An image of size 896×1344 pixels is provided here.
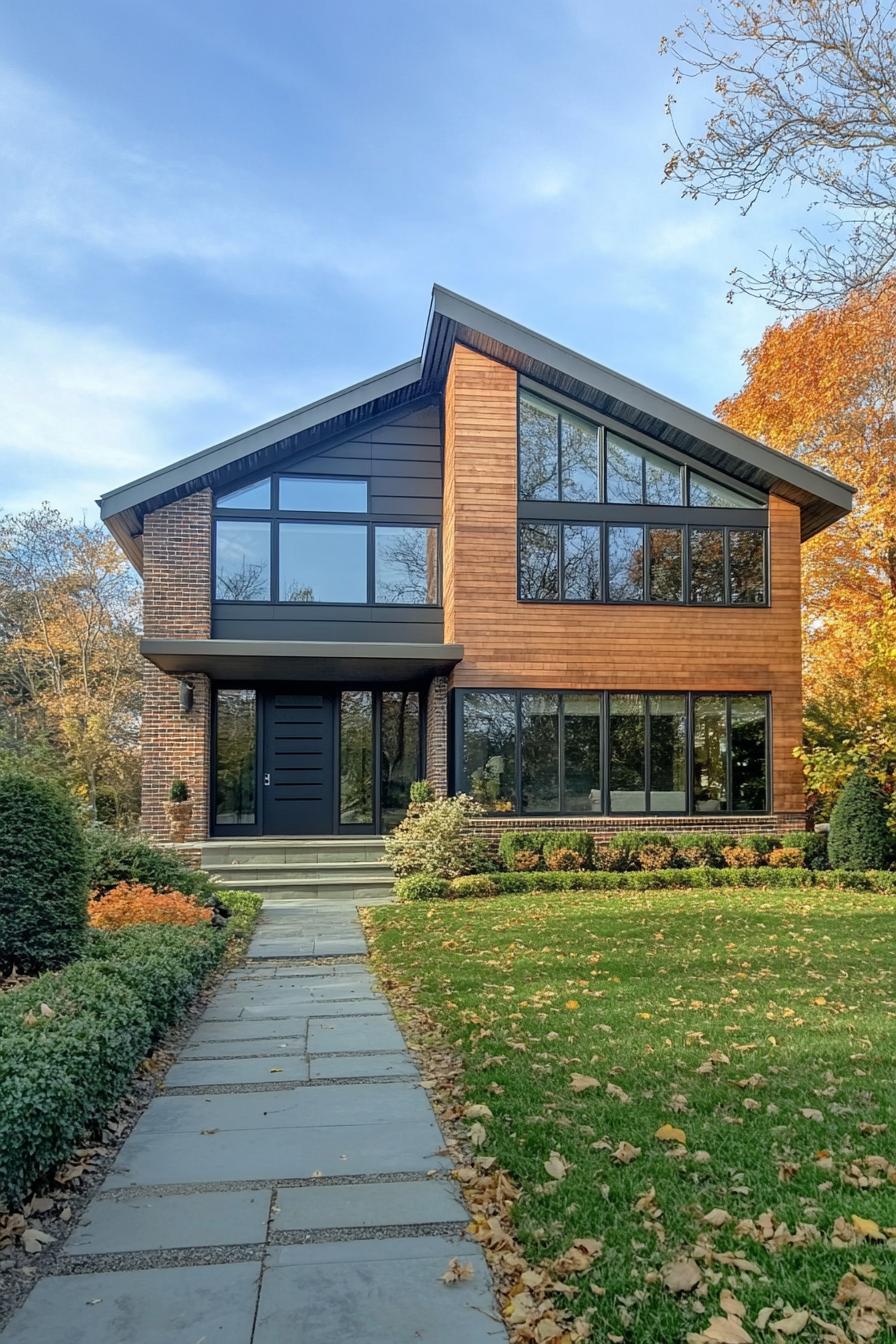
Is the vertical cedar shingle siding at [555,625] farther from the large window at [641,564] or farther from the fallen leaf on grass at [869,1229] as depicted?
the fallen leaf on grass at [869,1229]

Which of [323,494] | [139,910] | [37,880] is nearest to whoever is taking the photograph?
[37,880]

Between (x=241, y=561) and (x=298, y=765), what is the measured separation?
3.32m

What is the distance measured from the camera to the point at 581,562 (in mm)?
14031

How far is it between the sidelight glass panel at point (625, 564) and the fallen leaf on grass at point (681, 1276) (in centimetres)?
1185

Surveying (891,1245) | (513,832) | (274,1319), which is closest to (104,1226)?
(274,1319)

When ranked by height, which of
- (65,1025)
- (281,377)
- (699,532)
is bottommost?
(65,1025)

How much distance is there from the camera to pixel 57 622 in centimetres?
2234

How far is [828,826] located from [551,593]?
5.48 meters

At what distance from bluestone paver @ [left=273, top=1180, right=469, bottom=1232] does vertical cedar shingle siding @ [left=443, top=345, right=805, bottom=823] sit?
1033 centimetres

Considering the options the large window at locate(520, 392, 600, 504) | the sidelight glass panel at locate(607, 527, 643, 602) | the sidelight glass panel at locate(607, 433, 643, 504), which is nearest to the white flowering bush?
the sidelight glass panel at locate(607, 527, 643, 602)

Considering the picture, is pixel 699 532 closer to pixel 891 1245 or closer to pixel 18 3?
pixel 18 3

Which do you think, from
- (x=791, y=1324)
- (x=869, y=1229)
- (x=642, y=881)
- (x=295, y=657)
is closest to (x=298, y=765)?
(x=295, y=657)

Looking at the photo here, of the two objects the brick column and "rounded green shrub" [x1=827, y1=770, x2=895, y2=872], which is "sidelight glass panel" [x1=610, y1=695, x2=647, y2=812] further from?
"rounded green shrub" [x1=827, y1=770, x2=895, y2=872]

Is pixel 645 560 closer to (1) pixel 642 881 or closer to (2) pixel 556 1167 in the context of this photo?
(1) pixel 642 881
